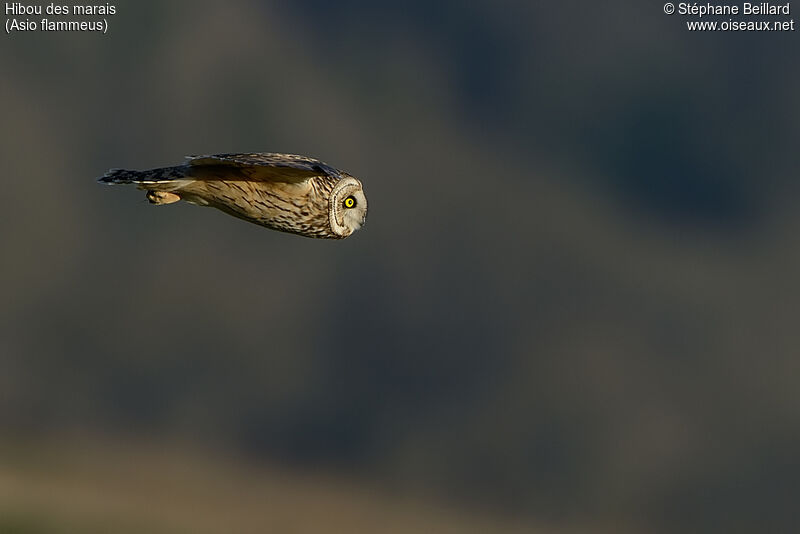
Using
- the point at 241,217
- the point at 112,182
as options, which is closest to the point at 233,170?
the point at 241,217

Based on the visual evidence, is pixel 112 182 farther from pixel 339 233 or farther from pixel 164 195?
pixel 339 233

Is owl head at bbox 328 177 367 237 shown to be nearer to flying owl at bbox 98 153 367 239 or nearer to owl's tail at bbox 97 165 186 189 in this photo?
flying owl at bbox 98 153 367 239

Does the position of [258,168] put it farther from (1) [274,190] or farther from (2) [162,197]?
(2) [162,197]

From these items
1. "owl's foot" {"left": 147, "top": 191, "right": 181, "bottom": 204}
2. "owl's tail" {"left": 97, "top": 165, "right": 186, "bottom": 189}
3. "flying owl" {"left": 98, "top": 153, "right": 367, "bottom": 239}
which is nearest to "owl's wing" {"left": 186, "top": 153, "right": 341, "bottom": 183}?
"flying owl" {"left": 98, "top": 153, "right": 367, "bottom": 239}

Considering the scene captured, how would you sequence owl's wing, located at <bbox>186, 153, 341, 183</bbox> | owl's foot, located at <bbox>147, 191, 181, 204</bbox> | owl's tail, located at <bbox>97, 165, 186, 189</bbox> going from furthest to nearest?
owl's foot, located at <bbox>147, 191, 181, 204</bbox> < owl's tail, located at <bbox>97, 165, 186, 189</bbox> < owl's wing, located at <bbox>186, 153, 341, 183</bbox>

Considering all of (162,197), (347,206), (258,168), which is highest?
(258,168)

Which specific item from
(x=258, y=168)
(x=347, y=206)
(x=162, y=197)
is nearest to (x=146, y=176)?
(x=162, y=197)

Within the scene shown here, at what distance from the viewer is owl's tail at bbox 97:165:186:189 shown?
716 centimetres

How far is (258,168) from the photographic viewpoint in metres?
6.95

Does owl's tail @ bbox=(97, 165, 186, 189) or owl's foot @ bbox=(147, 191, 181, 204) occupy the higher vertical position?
owl's tail @ bbox=(97, 165, 186, 189)

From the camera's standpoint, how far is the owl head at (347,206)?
725cm

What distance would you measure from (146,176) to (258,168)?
0.90m

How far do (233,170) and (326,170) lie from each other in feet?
2.09

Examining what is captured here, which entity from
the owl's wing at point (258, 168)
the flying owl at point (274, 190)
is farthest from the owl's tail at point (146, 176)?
the owl's wing at point (258, 168)
